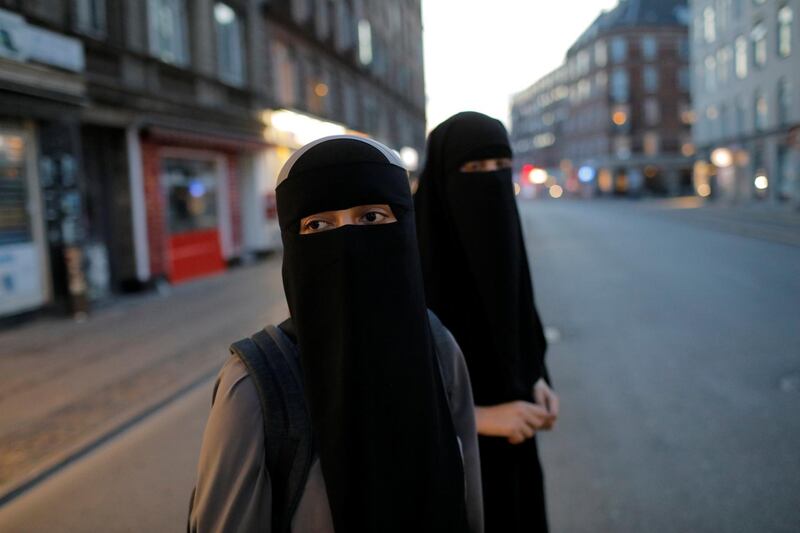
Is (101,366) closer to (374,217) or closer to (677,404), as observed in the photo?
(677,404)

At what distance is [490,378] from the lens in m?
2.53

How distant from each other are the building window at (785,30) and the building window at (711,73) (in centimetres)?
1124

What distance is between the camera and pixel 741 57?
36.8m

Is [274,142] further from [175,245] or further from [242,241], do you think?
[175,245]

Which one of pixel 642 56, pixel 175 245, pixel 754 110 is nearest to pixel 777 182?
pixel 754 110

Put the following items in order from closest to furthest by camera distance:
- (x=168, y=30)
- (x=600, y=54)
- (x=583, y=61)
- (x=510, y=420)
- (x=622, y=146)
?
(x=510, y=420)
(x=168, y=30)
(x=622, y=146)
(x=600, y=54)
(x=583, y=61)

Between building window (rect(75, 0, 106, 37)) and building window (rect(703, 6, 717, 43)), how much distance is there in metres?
39.0

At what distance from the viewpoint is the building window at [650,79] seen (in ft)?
237

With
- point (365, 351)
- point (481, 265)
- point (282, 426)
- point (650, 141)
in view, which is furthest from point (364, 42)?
point (650, 141)

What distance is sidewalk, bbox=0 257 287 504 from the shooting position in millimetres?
5152

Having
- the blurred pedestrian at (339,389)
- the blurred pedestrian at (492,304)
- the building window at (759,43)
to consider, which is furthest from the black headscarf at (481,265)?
the building window at (759,43)

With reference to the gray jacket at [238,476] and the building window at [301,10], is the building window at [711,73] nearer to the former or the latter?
the building window at [301,10]

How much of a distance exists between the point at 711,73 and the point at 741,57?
6.29 metres

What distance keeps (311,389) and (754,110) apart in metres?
A: 41.5
